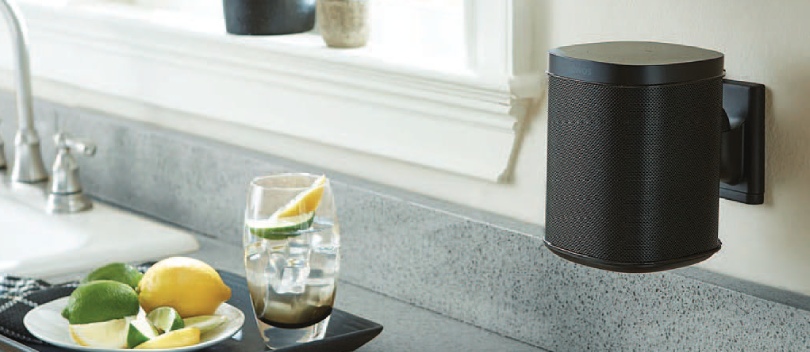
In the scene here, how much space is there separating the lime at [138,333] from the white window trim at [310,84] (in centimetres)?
42

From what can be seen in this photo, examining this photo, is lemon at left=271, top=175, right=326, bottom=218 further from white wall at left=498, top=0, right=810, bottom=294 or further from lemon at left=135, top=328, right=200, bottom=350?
white wall at left=498, top=0, right=810, bottom=294

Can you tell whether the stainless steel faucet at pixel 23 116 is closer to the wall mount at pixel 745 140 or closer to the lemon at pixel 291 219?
the lemon at pixel 291 219

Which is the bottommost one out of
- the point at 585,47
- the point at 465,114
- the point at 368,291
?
the point at 368,291

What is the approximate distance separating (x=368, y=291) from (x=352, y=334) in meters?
0.26

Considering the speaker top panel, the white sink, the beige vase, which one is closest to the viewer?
the speaker top panel

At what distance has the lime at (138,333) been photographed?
52.2 inches

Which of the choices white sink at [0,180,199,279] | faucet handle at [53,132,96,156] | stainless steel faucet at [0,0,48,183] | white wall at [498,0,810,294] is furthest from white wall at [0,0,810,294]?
stainless steel faucet at [0,0,48,183]

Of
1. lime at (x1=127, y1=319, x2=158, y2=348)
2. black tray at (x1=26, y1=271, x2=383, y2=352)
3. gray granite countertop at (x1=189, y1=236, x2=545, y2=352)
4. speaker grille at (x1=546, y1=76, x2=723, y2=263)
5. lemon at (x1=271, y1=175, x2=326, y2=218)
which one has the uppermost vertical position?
speaker grille at (x1=546, y1=76, x2=723, y2=263)

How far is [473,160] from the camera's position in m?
1.52

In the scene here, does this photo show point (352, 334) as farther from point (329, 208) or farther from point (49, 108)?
point (49, 108)

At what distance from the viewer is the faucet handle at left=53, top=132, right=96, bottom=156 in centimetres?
199

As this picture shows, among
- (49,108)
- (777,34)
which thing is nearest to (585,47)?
(777,34)

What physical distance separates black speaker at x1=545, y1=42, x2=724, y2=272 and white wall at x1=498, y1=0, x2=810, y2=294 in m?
0.08

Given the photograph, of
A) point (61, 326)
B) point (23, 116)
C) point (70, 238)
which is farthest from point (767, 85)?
point (23, 116)
